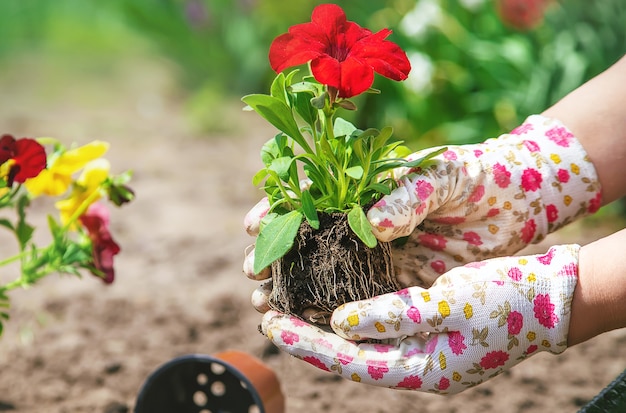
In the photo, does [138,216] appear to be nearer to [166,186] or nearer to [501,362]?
[166,186]

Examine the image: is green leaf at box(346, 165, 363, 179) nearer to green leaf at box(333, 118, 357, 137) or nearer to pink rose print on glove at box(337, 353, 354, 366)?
green leaf at box(333, 118, 357, 137)

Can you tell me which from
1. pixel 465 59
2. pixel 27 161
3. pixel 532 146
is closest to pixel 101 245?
pixel 27 161

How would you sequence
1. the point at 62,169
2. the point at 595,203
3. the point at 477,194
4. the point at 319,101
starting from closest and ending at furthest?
the point at 319,101 → the point at 477,194 → the point at 595,203 → the point at 62,169

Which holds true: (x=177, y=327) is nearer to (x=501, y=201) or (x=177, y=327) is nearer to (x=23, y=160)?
(x=23, y=160)

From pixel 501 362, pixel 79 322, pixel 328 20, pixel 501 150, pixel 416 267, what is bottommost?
pixel 79 322

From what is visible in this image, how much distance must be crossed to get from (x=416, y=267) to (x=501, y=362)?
0.28 metres

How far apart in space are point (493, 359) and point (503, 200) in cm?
33

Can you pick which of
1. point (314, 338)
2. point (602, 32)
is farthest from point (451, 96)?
point (314, 338)

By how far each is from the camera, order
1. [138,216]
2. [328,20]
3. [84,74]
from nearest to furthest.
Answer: [328,20] < [138,216] < [84,74]

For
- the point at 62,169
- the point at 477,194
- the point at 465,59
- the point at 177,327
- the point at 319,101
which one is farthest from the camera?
the point at 465,59

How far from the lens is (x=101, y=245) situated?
1.71 m

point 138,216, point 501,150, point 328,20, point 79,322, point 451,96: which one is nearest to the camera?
point 328,20

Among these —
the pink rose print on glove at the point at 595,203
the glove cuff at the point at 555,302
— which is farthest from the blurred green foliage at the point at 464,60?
the glove cuff at the point at 555,302

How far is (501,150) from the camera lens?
1.52 m
